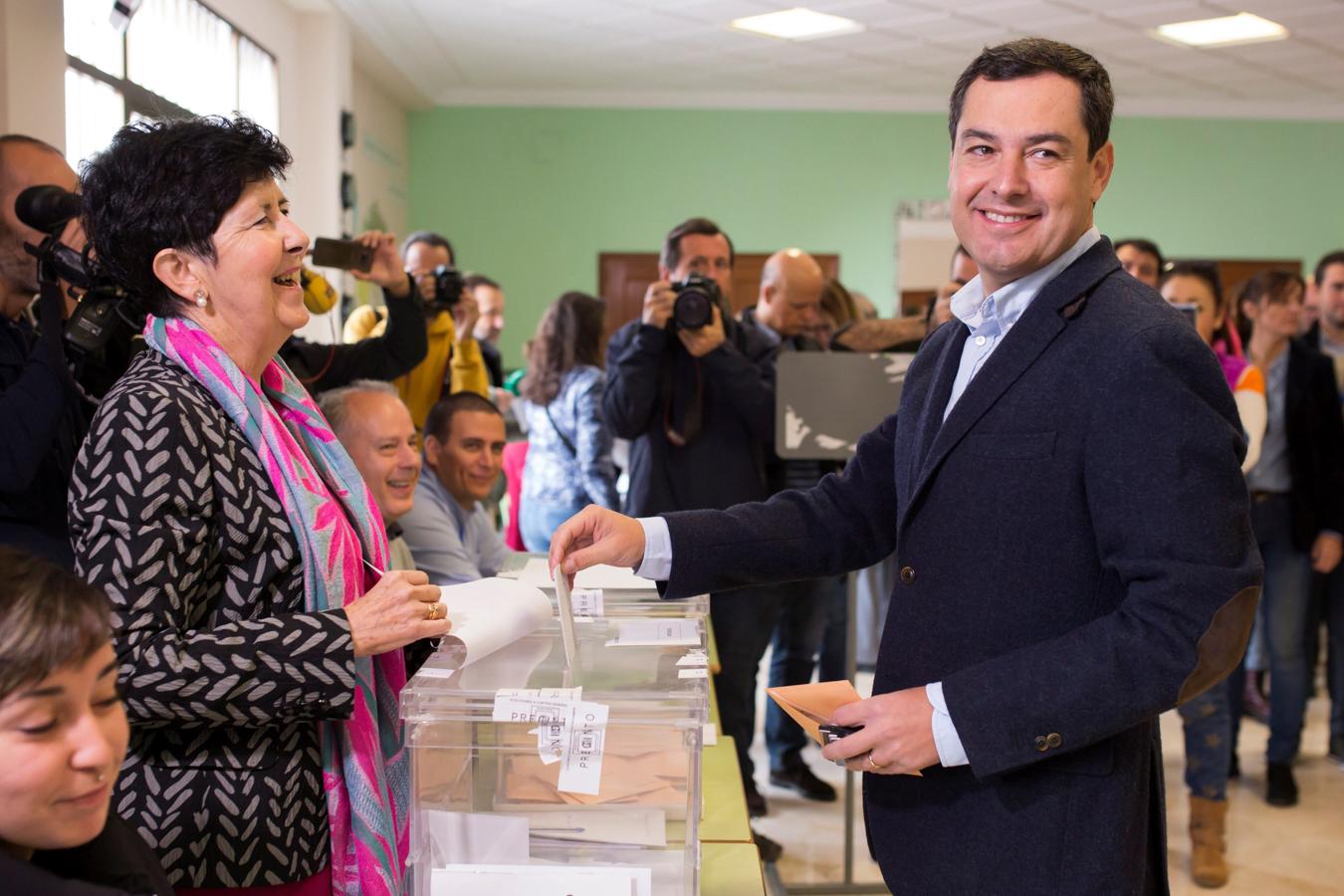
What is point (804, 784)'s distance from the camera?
358cm

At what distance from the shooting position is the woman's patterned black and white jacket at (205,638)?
114 cm

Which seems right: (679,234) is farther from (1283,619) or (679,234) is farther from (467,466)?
(1283,619)

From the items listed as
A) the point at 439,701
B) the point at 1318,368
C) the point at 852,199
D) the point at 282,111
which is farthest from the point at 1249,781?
the point at 852,199

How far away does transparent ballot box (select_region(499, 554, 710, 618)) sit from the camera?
59.5 inches

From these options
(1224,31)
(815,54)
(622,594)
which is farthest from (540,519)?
(1224,31)

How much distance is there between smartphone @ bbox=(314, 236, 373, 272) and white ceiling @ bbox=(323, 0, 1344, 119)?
4306mm

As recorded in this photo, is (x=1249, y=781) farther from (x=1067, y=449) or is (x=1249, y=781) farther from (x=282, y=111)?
(x=282, y=111)

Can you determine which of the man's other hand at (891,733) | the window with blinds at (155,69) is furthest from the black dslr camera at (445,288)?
the man's other hand at (891,733)

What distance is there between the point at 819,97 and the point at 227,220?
800 cm

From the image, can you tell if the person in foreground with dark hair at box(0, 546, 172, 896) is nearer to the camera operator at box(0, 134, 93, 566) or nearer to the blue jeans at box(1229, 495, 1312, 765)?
the camera operator at box(0, 134, 93, 566)

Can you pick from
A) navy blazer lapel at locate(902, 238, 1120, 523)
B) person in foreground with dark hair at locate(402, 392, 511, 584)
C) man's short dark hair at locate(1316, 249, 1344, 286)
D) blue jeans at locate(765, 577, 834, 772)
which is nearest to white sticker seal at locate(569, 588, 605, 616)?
navy blazer lapel at locate(902, 238, 1120, 523)

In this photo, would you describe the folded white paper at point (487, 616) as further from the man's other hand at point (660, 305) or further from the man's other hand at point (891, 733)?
the man's other hand at point (660, 305)

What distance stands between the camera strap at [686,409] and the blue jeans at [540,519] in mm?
900

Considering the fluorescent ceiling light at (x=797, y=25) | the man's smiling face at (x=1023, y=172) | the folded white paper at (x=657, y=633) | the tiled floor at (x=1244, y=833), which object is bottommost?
the tiled floor at (x=1244, y=833)
